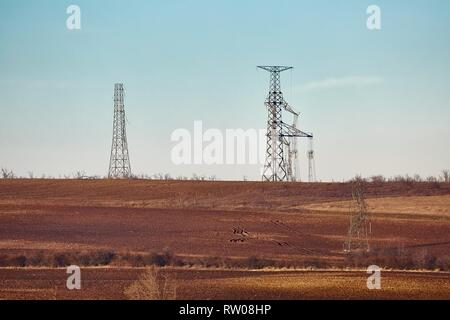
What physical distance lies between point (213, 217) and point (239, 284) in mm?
28286

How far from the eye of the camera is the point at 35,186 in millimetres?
91125

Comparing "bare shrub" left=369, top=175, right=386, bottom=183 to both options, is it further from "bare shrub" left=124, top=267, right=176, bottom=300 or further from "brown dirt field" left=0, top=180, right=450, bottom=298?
"bare shrub" left=124, top=267, right=176, bottom=300

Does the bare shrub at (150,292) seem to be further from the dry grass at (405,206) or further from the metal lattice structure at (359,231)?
the dry grass at (405,206)

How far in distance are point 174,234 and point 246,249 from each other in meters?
7.01

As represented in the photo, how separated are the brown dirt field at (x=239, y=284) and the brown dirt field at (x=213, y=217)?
3.17 feet

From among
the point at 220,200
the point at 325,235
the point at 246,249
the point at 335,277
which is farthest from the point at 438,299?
the point at 220,200

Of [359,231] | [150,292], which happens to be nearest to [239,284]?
[150,292]

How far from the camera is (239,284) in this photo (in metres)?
44.9

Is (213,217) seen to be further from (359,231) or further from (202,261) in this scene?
(202,261)

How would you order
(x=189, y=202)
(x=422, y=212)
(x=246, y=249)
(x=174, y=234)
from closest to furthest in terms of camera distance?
(x=246, y=249) < (x=174, y=234) < (x=422, y=212) < (x=189, y=202)

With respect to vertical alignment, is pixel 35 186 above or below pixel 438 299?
above

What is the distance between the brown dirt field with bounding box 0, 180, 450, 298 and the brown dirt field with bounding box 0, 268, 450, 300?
97 cm

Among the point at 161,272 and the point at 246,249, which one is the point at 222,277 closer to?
the point at 161,272
